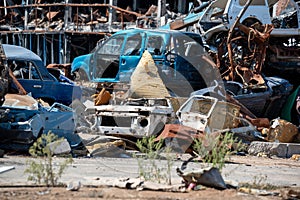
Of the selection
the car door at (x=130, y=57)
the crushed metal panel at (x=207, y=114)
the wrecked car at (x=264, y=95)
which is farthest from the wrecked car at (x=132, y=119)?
the wrecked car at (x=264, y=95)

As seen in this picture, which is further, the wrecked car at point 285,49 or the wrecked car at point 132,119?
the wrecked car at point 285,49

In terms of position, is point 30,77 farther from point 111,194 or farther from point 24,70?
point 111,194

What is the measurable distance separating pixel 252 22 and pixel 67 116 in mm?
8317

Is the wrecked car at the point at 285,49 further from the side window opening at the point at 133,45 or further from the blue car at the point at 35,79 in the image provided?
the blue car at the point at 35,79

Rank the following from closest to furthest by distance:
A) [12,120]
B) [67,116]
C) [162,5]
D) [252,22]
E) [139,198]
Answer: [139,198], [12,120], [67,116], [252,22], [162,5]

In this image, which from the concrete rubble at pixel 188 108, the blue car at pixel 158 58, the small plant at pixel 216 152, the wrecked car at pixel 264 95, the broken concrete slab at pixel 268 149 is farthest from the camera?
the wrecked car at pixel 264 95

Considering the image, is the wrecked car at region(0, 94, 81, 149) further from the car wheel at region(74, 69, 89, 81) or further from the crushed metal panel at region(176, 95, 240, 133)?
the car wheel at region(74, 69, 89, 81)

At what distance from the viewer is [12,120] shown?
38.9 feet

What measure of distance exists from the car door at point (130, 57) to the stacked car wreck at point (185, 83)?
0.09ft

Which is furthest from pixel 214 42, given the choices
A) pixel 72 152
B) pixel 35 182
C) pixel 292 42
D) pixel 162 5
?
pixel 162 5

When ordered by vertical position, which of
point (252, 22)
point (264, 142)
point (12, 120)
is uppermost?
point (252, 22)

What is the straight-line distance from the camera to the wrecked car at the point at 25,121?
11.7 meters

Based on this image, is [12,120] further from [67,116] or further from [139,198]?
[139,198]

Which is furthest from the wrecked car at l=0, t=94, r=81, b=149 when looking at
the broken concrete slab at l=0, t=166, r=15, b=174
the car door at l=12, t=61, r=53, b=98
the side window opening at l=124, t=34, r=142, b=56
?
the side window opening at l=124, t=34, r=142, b=56
